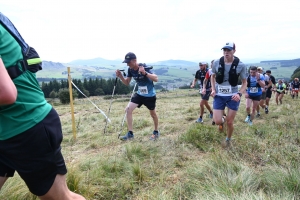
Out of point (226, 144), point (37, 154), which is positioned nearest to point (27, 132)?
point (37, 154)

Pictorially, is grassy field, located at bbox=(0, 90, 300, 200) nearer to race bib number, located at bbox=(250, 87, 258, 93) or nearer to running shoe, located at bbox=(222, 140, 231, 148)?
running shoe, located at bbox=(222, 140, 231, 148)

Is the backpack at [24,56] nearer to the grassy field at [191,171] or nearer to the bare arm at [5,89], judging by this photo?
the bare arm at [5,89]

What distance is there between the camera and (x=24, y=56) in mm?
1677

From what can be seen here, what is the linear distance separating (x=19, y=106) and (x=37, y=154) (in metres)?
0.36

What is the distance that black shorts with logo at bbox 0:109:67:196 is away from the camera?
1.69 meters

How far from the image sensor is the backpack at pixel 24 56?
5.19 ft

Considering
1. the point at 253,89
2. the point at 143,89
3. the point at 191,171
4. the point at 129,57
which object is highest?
the point at 129,57

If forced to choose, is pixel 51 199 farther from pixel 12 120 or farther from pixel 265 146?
pixel 265 146

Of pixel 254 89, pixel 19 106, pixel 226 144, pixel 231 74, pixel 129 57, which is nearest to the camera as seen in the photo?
pixel 19 106

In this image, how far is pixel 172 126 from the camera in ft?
25.4

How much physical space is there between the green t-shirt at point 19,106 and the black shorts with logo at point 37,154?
0.05m

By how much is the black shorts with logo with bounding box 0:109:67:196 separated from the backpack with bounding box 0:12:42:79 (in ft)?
1.21

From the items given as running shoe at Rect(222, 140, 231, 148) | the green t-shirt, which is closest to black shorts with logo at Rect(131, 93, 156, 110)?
running shoe at Rect(222, 140, 231, 148)

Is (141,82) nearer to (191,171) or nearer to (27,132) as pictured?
(191,171)
